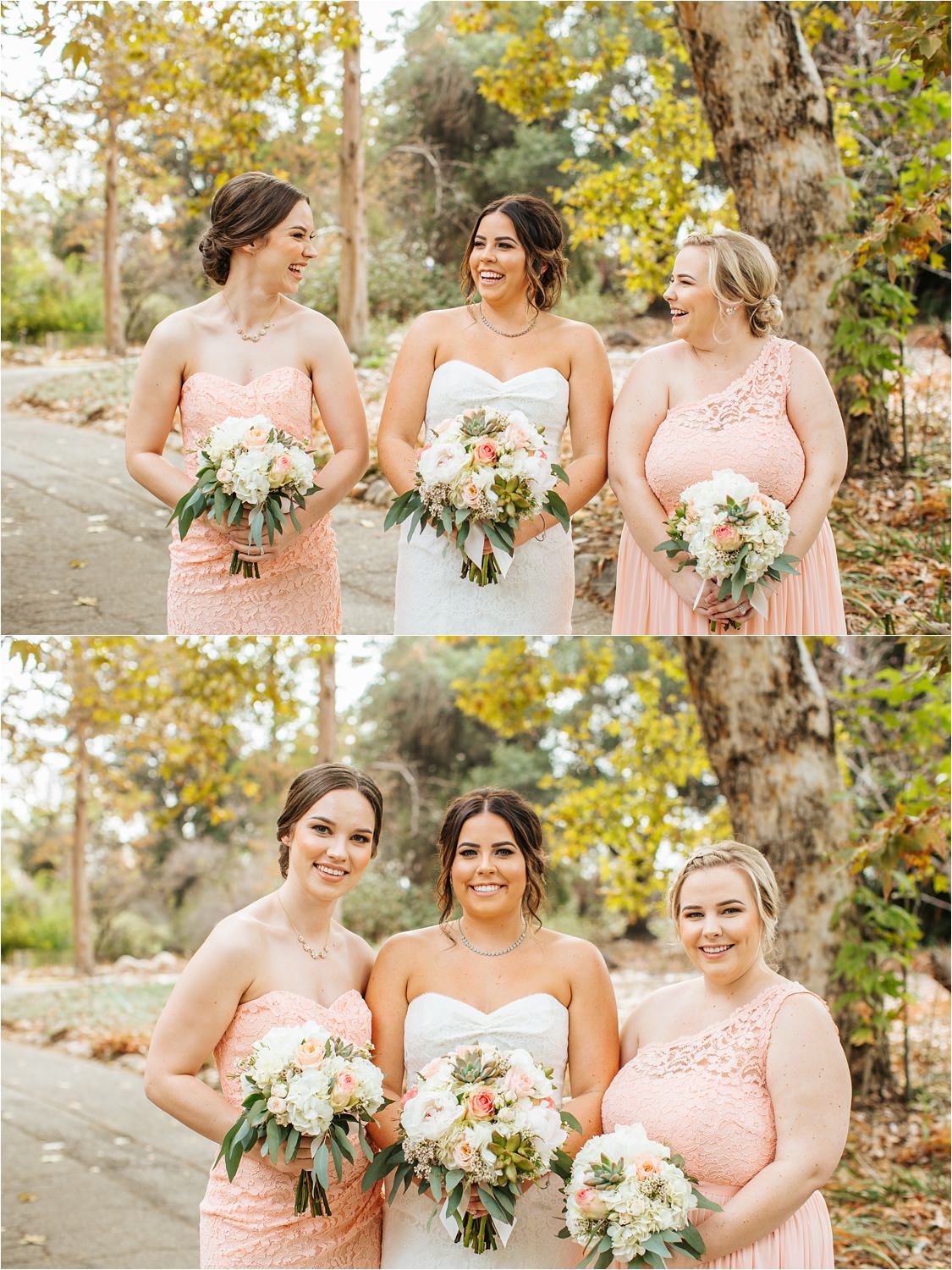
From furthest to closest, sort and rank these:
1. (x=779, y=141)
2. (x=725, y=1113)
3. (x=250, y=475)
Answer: (x=779, y=141)
(x=250, y=475)
(x=725, y=1113)

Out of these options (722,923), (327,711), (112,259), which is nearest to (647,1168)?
(722,923)

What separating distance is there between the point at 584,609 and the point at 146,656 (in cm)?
357

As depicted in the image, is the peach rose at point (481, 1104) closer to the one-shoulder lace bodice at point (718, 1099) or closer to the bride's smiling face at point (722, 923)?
the one-shoulder lace bodice at point (718, 1099)

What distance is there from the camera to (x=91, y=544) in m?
7.45

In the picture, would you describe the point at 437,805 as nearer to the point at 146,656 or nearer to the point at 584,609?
the point at 146,656

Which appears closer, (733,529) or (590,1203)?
(590,1203)

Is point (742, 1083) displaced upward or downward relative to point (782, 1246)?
upward

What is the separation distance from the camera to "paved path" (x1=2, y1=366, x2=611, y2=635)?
711cm

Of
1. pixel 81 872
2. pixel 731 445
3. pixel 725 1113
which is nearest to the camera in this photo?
pixel 725 1113

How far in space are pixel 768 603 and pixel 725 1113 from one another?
1.76m

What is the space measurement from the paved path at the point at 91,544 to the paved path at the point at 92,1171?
11.0ft

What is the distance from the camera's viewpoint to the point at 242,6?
24.3ft

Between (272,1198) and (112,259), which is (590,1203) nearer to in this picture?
(272,1198)

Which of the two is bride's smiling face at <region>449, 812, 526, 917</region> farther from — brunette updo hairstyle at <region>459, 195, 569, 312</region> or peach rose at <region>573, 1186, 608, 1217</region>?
brunette updo hairstyle at <region>459, 195, 569, 312</region>
